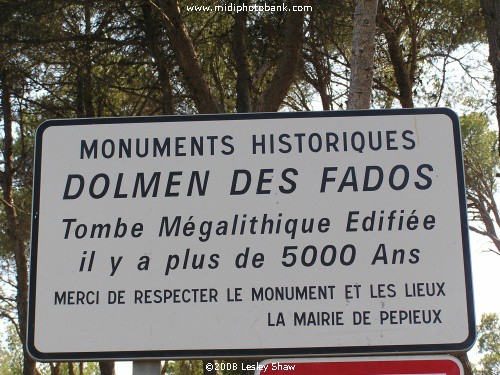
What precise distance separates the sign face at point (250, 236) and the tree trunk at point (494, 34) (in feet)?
13.3

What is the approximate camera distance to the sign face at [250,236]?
172 centimetres

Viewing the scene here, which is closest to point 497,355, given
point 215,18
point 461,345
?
point 215,18

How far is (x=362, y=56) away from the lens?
445 centimetres

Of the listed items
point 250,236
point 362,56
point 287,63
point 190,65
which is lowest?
point 250,236

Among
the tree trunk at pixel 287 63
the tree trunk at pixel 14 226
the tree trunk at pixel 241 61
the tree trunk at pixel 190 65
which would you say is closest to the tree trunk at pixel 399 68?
the tree trunk at pixel 241 61

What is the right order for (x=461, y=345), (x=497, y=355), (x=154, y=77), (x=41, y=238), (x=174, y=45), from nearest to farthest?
(x=461, y=345) → (x=41, y=238) → (x=174, y=45) → (x=154, y=77) → (x=497, y=355)

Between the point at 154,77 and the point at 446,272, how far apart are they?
9.25 metres

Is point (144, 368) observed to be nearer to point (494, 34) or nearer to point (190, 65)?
point (494, 34)

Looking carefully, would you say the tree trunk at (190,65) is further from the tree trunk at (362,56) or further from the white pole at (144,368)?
the white pole at (144,368)

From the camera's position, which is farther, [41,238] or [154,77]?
[154,77]

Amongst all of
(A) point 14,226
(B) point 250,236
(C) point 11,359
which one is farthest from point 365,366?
(C) point 11,359

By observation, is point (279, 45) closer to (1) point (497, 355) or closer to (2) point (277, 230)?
(2) point (277, 230)

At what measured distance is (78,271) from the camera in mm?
1789

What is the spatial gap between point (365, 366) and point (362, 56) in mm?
3066
